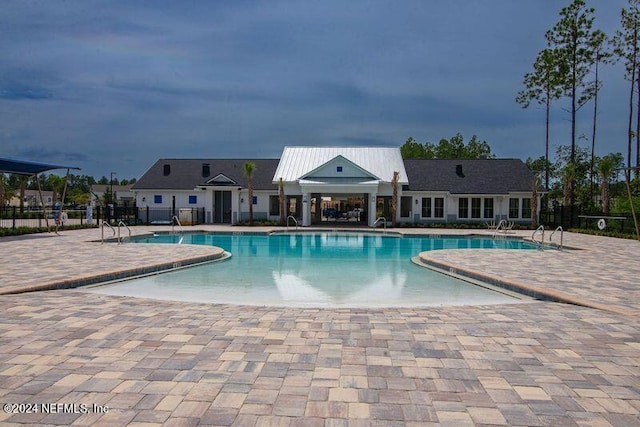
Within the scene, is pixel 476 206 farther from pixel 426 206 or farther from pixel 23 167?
pixel 23 167

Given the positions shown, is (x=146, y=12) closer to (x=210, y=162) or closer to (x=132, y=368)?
(x=132, y=368)

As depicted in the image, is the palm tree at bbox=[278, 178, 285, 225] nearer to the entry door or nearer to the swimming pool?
the entry door

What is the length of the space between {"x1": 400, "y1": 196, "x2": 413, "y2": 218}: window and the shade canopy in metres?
19.2

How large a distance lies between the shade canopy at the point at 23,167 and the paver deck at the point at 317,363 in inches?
519

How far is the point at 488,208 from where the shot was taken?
28.4 m

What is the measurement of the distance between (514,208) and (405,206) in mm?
7225

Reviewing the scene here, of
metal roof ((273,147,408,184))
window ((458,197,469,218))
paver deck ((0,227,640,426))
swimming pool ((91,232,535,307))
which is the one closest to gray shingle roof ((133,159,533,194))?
window ((458,197,469,218))

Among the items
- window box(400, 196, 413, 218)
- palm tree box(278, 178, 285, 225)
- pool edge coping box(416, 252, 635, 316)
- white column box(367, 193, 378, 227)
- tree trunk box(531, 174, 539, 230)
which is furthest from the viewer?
window box(400, 196, 413, 218)

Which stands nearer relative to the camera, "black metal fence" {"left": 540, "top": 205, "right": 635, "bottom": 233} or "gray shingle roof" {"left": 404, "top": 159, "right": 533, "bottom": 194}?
"black metal fence" {"left": 540, "top": 205, "right": 635, "bottom": 233}

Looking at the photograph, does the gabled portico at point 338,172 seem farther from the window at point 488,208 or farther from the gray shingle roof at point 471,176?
the window at point 488,208

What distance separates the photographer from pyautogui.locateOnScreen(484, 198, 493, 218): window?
2833 centimetres

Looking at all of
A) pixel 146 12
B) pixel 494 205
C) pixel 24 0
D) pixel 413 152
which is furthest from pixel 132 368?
pixel 413 152

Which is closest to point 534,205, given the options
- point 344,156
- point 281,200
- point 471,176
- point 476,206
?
point 476,206

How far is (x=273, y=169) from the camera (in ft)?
105
